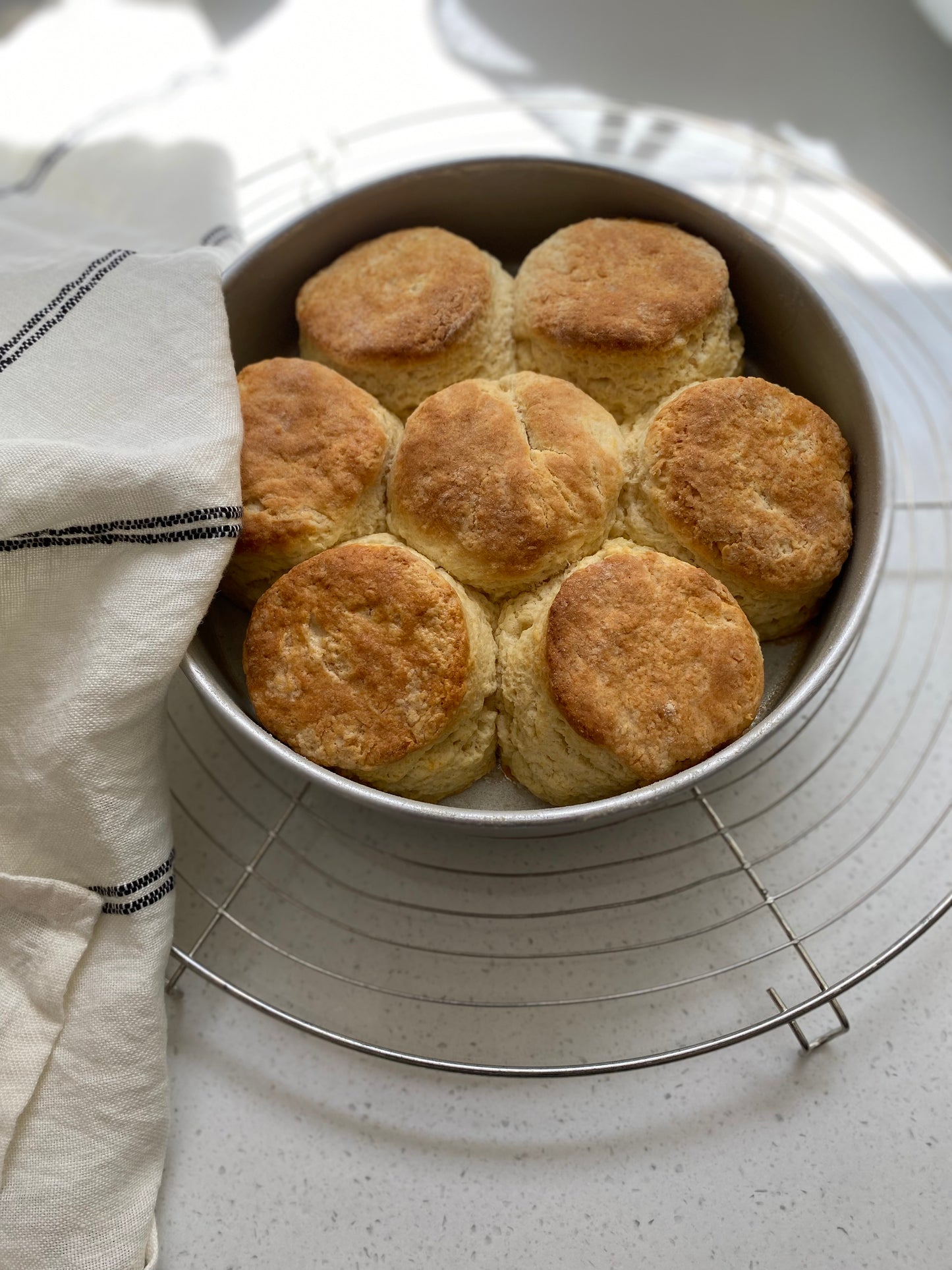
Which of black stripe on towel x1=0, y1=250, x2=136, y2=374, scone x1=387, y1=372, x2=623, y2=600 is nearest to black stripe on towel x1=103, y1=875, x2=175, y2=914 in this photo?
scone x1=387, y1=372, x2=623, y2=600

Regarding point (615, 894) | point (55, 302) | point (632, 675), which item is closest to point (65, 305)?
point (55, 302)

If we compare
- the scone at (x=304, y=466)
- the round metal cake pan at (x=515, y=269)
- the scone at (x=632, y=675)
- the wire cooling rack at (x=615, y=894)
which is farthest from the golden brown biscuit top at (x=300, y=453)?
the wire cooling rack at (x=615, y=894)

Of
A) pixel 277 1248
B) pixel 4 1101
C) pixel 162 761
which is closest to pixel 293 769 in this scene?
pixel 162 761

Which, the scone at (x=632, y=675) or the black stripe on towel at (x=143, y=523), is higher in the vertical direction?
the scone at (x=632, y=675)

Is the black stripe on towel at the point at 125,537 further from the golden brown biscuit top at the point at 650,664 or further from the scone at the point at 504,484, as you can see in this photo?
the golden brown biscuit top at the point at 650,664

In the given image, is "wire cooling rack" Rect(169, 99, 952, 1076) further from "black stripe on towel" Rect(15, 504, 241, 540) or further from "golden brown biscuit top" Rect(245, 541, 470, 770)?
"black stripe on towel" Rect(15, 504, 241, 540)

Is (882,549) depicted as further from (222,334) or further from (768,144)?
(768,144)

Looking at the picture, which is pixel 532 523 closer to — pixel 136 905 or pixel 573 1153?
pixel 136 905
